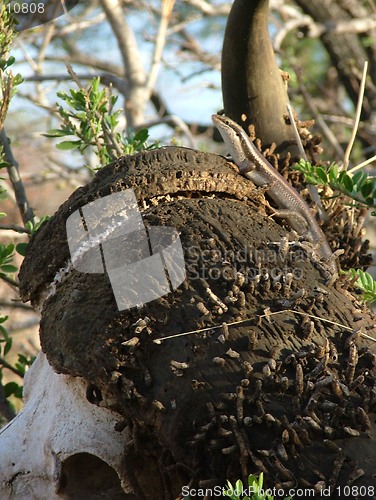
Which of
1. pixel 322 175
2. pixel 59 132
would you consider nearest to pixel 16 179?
pixel 59 132

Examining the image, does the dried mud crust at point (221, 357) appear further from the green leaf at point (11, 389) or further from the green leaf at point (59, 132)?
the green leaf at point (11, 389)

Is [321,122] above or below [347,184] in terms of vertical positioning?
below

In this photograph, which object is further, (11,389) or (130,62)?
(130,62)

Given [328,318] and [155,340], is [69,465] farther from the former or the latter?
[328,318]

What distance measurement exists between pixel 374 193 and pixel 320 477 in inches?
33.3

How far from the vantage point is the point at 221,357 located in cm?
175

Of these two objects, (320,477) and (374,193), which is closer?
(320,477)

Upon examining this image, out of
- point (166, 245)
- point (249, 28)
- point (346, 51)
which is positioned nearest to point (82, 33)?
point (346, 51)

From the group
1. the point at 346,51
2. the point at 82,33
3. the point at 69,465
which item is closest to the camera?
the point at 69,465

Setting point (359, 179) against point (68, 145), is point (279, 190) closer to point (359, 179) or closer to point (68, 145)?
point (359, 179)

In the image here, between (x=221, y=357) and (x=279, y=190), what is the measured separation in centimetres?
78

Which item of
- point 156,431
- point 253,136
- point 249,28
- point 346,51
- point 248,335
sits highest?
point 249,28

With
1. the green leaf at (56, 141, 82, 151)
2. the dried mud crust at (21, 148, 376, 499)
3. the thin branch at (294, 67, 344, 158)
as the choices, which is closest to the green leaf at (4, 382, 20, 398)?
the green leaf at (56, 141, 82, 151)

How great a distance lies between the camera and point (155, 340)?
70.5 inches
